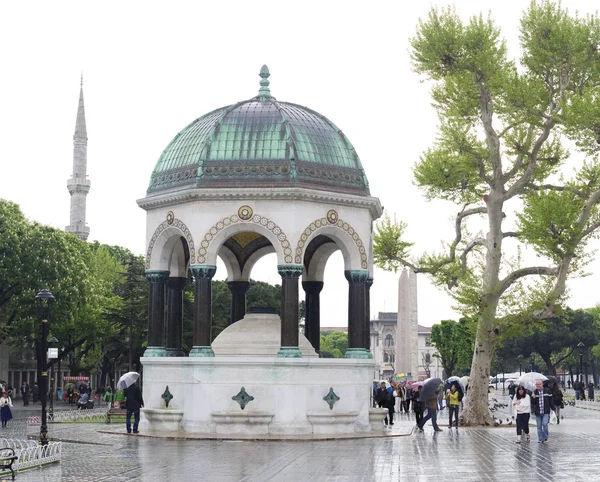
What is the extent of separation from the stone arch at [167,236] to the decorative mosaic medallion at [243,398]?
380 centimetres

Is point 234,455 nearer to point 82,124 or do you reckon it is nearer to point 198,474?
point 198,474

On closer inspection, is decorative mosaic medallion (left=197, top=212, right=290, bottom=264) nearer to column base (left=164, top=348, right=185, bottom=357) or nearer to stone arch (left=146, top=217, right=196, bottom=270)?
stone arch (left=146, top=217, right=196, bottom=270)

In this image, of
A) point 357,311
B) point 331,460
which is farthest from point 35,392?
point 331,460

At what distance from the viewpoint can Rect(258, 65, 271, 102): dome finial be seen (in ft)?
101

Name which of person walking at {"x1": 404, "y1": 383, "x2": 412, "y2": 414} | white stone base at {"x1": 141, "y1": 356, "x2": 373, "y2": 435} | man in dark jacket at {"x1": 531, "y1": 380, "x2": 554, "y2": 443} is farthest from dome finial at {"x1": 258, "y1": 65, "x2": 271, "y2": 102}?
person walking at {"x1": 404, "y1": 383, "x2": 412, "y2": 414}

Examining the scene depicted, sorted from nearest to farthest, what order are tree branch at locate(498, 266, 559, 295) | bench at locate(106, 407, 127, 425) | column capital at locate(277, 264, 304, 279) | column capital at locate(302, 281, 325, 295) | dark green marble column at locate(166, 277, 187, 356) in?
column capital at locate(277, 264, 304, 279)
dark green marble column at locate(166, 277, 187, 356)
column capital at locate(302, 281, 325, 295)
tree branch at locate(498, 266, 559, 295)
bench at locate(106, 407, 127, 425)

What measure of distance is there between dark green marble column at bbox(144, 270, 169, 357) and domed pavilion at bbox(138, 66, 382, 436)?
0.03 metres

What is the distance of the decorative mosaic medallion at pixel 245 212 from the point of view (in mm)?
27750

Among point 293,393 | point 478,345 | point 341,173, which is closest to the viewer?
point 293,393

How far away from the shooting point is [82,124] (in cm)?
10244

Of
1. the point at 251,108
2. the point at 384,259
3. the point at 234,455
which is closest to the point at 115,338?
the point at 384,259

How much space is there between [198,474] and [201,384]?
9.81 m

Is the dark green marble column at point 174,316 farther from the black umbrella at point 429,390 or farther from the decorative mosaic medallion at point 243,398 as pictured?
the black umbrella at point 429,390

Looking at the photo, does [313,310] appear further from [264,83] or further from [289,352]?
[264,83]
